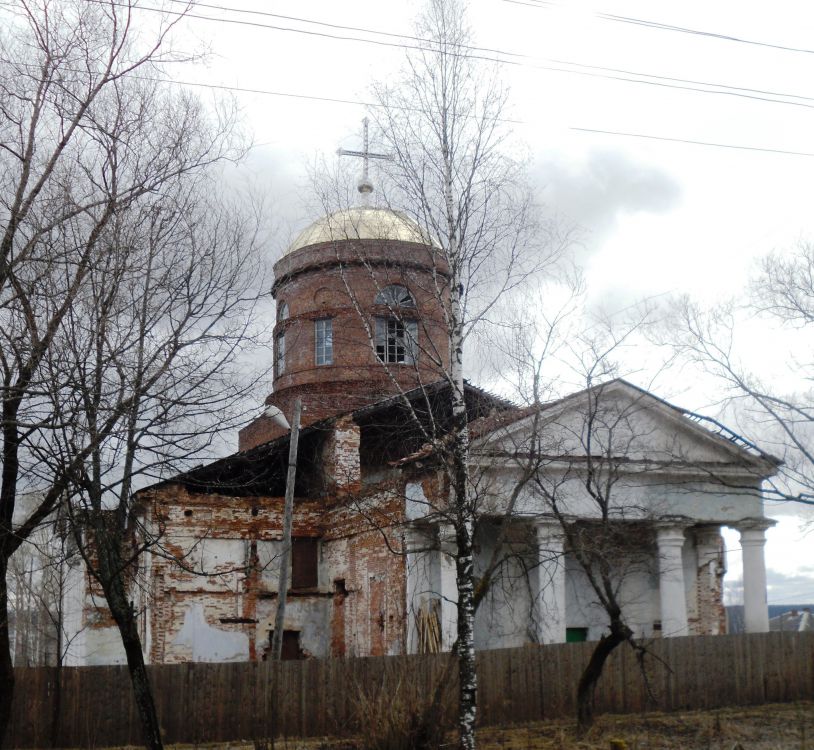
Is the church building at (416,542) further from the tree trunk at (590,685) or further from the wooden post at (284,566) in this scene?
the tree trunk at (590,685)

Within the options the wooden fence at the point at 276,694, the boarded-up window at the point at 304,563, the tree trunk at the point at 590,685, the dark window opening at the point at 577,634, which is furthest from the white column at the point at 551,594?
the boarded-up window at the point at 304,563

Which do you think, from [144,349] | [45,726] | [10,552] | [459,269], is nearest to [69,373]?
[144,349]

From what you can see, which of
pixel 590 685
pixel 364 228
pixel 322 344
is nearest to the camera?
pixel 590 685

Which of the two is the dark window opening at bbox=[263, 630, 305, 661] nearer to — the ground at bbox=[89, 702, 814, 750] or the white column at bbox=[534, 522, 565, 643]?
the white column at bbox=[534, 522, 565, 643]

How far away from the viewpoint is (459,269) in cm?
1339

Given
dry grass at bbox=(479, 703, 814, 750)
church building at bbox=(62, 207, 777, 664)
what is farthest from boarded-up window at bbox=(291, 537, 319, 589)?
dry grass at bbox=(479, 703, 814, 750)

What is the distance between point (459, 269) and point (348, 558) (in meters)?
12.6

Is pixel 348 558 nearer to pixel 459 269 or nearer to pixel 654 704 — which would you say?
pixel 654 704

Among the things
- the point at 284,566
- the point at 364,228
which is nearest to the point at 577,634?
the point at 284,566

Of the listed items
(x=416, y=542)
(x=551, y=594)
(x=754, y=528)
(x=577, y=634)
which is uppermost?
(x=754, y=528)

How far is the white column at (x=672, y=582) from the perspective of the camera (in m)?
22.3

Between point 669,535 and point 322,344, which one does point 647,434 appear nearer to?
point 669,535

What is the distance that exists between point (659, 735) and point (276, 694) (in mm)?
6425

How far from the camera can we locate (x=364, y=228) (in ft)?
86.8
